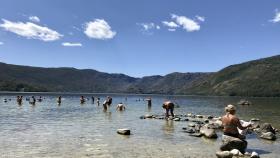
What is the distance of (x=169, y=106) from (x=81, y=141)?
91.6 feet

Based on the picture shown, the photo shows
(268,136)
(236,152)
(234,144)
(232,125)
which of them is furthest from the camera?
(268,136)

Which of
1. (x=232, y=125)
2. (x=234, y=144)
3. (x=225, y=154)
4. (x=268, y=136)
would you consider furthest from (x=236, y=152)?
(x=268, y=136)

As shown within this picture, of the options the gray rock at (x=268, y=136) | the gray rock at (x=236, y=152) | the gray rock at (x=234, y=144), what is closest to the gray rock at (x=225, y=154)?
the gray rock at (x=236, y=152)

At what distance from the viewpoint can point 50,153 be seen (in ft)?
74.5

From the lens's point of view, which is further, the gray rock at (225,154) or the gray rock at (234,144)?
the gray rock at (234,144)

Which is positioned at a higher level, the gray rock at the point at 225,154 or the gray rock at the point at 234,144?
the gray rock at the point at 234,144

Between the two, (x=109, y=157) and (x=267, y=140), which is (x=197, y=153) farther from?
(x=267, y=140)

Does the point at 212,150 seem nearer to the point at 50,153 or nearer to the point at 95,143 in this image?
the point at 95,143

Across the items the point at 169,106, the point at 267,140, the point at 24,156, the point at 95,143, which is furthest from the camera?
the point at 169,106

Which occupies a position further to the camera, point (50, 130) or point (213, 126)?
point (213, 126)

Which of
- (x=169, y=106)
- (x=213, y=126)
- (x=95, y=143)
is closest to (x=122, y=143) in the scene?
(x=95, y=143)

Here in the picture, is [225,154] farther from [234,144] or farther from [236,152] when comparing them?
[234,144]

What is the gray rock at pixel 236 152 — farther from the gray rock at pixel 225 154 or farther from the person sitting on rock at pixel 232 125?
the person sitting on rock at pixel 232 125

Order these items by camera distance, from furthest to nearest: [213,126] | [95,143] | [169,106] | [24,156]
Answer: [169,106] < [213,126] < [95,143] < [24,156]
